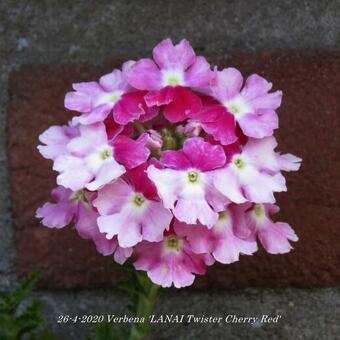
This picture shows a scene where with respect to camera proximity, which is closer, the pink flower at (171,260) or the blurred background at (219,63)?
the pink flower at (171,260)

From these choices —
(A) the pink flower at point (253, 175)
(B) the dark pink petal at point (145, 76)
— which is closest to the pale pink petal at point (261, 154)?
(A) the pink flower at point (253, 175)

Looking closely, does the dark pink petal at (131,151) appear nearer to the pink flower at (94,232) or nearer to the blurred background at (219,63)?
the pink flower at (94,232)

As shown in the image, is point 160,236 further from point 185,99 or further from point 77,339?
point 77,339

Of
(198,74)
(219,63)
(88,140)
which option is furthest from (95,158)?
(219,63)

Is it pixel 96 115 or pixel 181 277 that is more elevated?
pixel 96 115

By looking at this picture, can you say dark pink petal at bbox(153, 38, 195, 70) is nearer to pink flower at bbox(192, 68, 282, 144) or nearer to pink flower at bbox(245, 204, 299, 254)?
pink flower at bbox(192, 68, 282, 144)

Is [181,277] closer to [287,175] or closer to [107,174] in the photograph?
[107,174]
